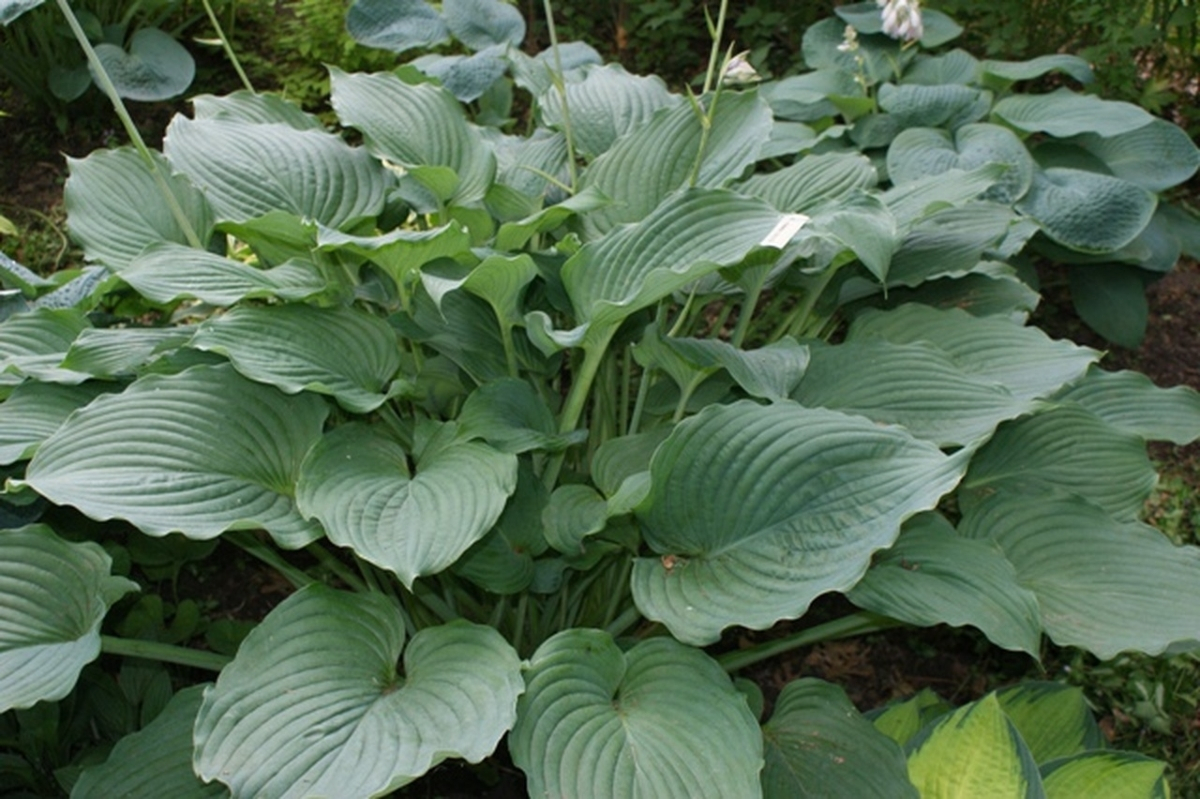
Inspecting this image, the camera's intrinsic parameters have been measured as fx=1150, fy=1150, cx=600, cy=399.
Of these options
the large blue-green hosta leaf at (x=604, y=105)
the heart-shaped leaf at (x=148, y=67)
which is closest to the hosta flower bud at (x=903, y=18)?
the large blue-green hosta leaf at (x=604, y=105)

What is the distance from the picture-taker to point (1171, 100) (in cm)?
368

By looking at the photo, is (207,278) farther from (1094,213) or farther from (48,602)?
(1094,213)

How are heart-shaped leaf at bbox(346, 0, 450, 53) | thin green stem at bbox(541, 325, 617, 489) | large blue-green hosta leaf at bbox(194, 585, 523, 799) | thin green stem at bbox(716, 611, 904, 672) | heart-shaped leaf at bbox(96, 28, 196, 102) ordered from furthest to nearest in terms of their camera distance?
heart-shaped leaf at bbox(96, 28, 196, 102) → heart-shaped leaf at bbox(346, 0, 450, 53) → thin green stem at bbox(716, 611, 904, 672) → thin green stem at bbox(541, 325, 617, 489) → large blue-green hosta leaf at bbox(194, 585, 523, 799)

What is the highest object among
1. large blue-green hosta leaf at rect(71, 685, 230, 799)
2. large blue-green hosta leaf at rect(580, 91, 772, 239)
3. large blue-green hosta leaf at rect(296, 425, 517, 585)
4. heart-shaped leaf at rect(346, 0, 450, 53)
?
heart-shaped leaf at rect(346, 0, 450, 53)

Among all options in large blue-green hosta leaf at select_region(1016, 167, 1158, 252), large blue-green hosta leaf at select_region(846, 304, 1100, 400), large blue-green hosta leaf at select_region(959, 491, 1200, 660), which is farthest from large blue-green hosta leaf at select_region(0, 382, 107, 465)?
large blue-green hosta leaf at select_region(1016, 167, 1158, 252)

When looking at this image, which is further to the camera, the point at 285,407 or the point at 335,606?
the point at 285,407

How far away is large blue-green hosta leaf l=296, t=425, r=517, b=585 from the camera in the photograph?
5.18 ft

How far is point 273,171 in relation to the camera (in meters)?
2.26

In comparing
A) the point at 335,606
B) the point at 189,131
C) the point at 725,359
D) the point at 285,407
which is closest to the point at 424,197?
the point at 189,131

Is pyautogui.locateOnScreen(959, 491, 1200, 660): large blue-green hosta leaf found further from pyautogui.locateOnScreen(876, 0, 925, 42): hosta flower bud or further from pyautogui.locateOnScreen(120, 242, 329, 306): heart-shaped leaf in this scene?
pyautogui.locateOnScreen(120, 242, 329, 306): heart-shaped leaf

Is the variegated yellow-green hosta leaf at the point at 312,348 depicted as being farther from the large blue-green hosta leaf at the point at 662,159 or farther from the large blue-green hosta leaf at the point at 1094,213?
the large blue-green hosta leaf at the point at 1094,213

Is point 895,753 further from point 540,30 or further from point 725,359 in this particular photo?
point 540,30

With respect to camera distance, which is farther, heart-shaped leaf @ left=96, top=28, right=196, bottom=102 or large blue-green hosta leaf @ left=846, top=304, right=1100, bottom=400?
heart-shaped leaf @ left=96, top=28, right=196, bottom=102

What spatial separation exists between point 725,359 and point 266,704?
854 mm
